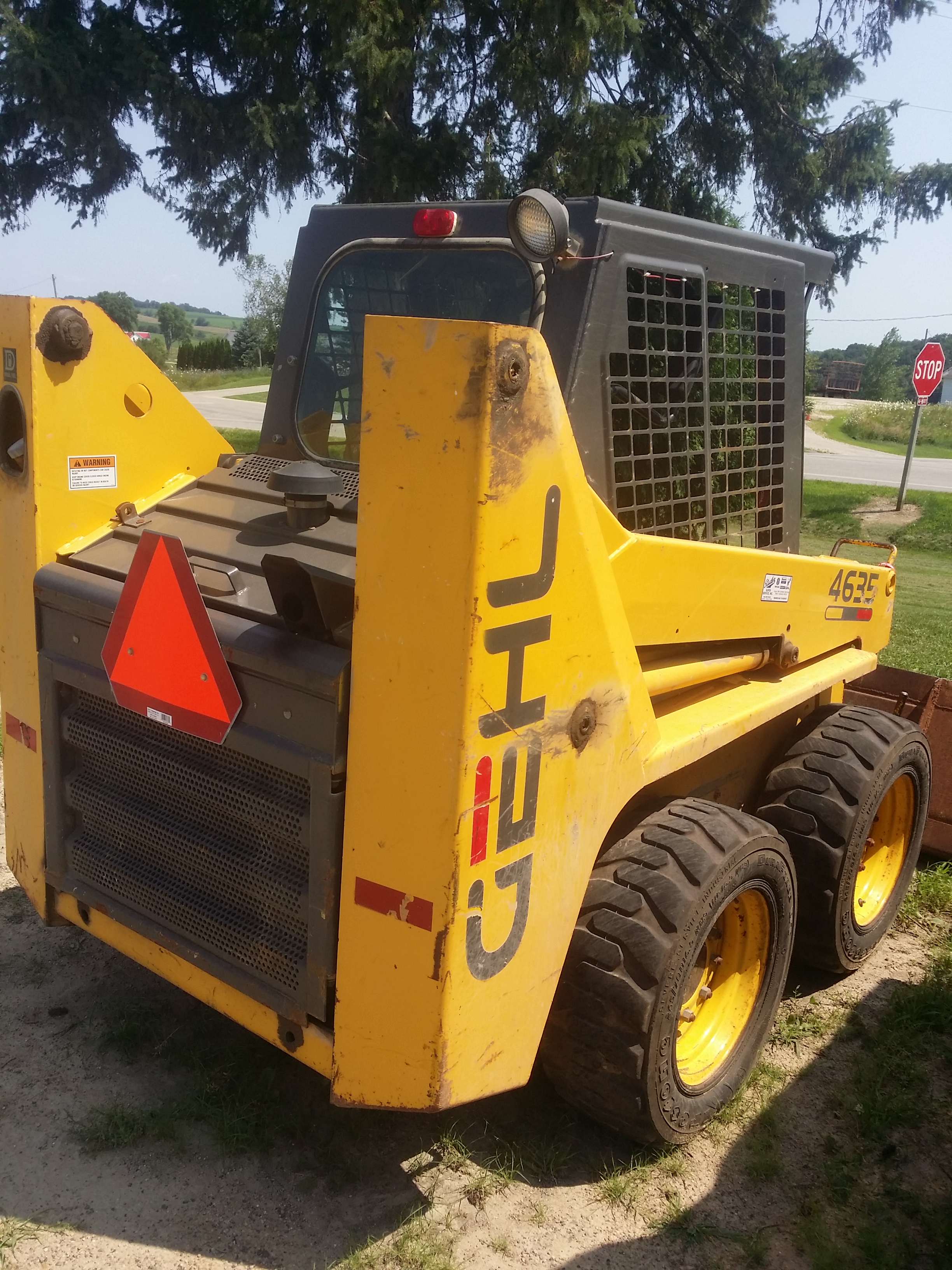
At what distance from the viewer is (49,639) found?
278 centimetres

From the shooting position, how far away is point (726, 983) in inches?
120

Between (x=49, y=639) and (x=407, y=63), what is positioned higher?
(x=407, y=63)

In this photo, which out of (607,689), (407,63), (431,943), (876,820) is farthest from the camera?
(407,63)

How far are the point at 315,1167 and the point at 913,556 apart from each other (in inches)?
536

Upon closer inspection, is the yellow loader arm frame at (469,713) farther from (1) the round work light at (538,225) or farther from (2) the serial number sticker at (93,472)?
(2) the serial number sticker at (93,472)

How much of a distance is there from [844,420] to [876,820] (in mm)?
38134

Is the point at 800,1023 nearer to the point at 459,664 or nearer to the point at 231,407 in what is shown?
the point at 459,664

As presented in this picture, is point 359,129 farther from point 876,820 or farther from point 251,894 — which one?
point 251,894

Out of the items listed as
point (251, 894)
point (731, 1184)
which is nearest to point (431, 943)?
point (251, 894)

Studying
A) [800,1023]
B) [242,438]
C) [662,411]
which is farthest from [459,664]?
[242,438]

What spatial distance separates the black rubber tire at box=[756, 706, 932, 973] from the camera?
340 centimetres

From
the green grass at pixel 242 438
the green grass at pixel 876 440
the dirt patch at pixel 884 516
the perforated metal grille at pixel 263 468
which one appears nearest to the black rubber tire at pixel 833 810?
the perforated metal grille at pixel 263 468

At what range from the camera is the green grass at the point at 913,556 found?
8539 mm

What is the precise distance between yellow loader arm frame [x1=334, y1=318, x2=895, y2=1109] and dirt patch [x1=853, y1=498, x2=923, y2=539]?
13.8 metres
